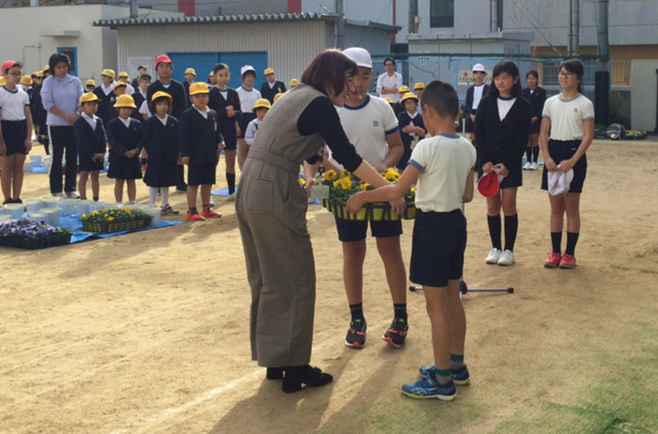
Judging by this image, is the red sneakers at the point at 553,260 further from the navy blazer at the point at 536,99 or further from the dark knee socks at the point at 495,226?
the navy blazer at the point at 536,99

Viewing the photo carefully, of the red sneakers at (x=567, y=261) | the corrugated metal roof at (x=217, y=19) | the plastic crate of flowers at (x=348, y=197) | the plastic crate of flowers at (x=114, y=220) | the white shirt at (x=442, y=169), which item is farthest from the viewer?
the corrugated metal roof at (x=217, y=19)

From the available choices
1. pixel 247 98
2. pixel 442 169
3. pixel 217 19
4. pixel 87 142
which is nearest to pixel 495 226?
pixel 442 169

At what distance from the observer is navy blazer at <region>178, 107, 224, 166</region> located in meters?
11.2

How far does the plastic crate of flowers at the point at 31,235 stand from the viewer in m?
9.37

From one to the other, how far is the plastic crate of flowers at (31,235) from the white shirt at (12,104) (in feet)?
8.40

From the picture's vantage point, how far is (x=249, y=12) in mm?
32969

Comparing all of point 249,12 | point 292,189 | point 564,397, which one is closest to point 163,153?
point 292,189

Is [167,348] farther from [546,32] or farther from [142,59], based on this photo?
[546,32]

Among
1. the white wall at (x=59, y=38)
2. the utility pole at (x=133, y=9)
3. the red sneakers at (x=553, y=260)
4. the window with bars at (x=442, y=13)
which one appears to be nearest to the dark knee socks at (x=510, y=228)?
the red sneakers at (x=553, y=260)

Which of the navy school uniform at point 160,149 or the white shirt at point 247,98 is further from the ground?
the white shirt at point 247,98

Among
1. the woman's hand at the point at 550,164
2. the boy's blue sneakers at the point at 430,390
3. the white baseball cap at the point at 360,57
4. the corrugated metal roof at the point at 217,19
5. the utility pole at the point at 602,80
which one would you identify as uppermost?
A: the corrugated metal roof at the point at 217,19

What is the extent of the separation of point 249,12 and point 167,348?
2882 centimetres

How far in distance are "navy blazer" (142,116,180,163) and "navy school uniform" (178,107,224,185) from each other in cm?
33

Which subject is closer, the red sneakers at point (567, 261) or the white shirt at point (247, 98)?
the red sneakers at point (567, 261)
